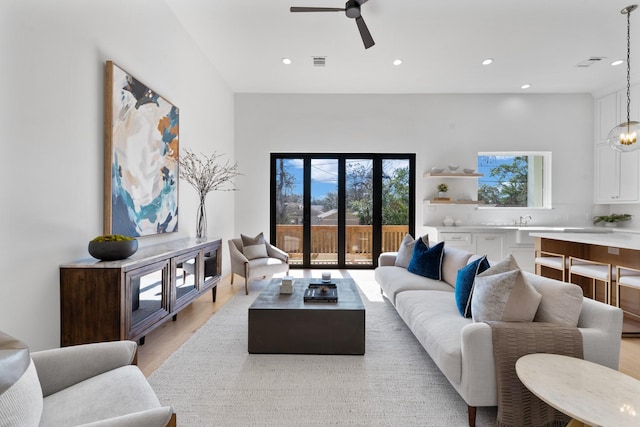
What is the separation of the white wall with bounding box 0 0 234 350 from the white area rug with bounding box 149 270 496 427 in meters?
0.92

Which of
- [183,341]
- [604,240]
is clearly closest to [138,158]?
[183,341]

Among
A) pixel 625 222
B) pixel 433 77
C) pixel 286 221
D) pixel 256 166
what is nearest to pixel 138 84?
pixel 256 166

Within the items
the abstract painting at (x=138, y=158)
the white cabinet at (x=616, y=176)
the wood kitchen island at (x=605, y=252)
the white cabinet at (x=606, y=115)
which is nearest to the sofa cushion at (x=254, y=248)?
the abstract painting at (x=138, y=158)

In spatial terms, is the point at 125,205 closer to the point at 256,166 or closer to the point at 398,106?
the point at 256,166

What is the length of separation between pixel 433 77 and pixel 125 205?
4719 millimetres

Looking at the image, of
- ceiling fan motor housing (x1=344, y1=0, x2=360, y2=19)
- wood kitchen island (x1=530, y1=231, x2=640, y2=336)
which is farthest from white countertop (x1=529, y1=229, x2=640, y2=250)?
ceiling fan motor housing (x1=344, y1=0, x2=360, y2=19)

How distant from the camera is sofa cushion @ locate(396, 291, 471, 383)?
1.71m

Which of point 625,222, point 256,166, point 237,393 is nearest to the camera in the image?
point 237,393

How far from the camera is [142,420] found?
927 mm

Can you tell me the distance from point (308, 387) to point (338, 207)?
396cm

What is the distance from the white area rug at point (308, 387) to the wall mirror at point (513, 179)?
4213 millimetres

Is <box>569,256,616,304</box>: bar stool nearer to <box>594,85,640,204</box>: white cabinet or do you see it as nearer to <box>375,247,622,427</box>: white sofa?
<box>375,247,622,427</box>: white sofa

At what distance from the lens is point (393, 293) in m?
3.02

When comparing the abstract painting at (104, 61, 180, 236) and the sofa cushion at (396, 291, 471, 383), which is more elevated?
the abstract painting at (104, 61, 180, 236)
